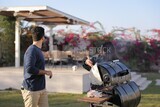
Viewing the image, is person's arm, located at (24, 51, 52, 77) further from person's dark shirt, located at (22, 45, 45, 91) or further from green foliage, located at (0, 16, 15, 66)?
green foliage, located at (0, 16, 15, 66)

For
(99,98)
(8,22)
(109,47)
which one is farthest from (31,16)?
(99,98)

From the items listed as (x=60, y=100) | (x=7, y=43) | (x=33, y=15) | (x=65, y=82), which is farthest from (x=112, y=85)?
(x=7, y=43)

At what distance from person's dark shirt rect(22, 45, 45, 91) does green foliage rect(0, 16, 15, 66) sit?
507 inches

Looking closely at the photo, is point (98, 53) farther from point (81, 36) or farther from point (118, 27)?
point (118, 27)

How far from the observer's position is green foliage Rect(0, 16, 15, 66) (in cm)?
1761

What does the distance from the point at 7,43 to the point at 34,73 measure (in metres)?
13.2

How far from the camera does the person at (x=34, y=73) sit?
486cm

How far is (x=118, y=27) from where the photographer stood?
2366cm

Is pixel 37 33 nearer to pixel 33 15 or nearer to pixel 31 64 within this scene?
pixel 31 64

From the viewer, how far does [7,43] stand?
17688 millimetres

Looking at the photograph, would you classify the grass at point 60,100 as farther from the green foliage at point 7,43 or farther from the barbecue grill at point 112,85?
the green foliage at point 7,43

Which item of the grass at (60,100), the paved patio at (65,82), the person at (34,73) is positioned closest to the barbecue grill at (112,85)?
the person at (34,73)

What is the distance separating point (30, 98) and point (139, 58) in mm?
16915

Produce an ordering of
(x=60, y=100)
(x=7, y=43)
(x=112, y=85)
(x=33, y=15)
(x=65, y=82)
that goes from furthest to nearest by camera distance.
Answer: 1. (x=7, y=43)
2. (x=33, y=15)
3. (x=65, y=82)
4. (x=60, y=100)
5. (x=112, y=85)
